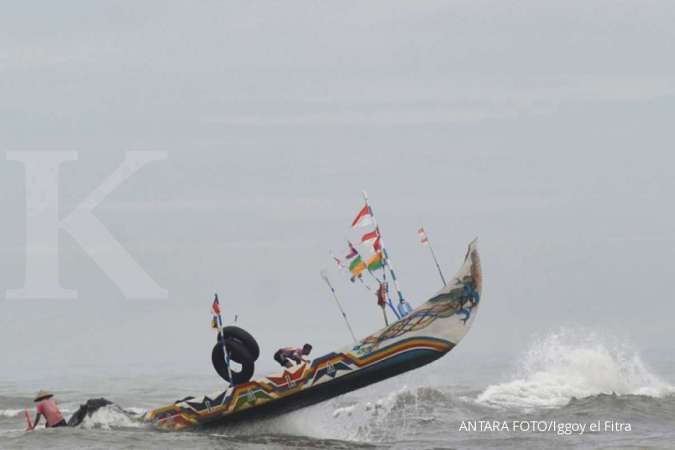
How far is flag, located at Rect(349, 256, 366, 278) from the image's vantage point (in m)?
28.4

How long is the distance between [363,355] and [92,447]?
582 cm

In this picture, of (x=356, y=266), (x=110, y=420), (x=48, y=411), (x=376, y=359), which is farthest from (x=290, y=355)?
(x=48, y=411)

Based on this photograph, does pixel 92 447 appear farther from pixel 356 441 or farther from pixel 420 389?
pixel 420 389

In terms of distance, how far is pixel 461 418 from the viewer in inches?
1286

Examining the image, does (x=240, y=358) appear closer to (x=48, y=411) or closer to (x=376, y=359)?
(x=376, y=359)

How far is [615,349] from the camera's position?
43.6 metres

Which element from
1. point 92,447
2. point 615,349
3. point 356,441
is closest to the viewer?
point 92,447

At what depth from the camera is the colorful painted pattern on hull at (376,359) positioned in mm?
26969

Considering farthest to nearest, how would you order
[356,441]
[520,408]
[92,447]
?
[520,408], [356,441], [92,447]

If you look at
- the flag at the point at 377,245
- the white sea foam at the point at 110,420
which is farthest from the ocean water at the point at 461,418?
the flag at the point at 377,245

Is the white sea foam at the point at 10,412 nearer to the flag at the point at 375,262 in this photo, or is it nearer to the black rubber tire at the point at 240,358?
the black rubber tire at the point at 240,358

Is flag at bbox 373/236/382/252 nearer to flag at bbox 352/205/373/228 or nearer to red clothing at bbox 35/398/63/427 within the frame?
flag at bbox 352/205/373/228

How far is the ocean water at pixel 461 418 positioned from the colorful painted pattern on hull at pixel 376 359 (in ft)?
2.16

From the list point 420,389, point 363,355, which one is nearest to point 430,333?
point 363,355
